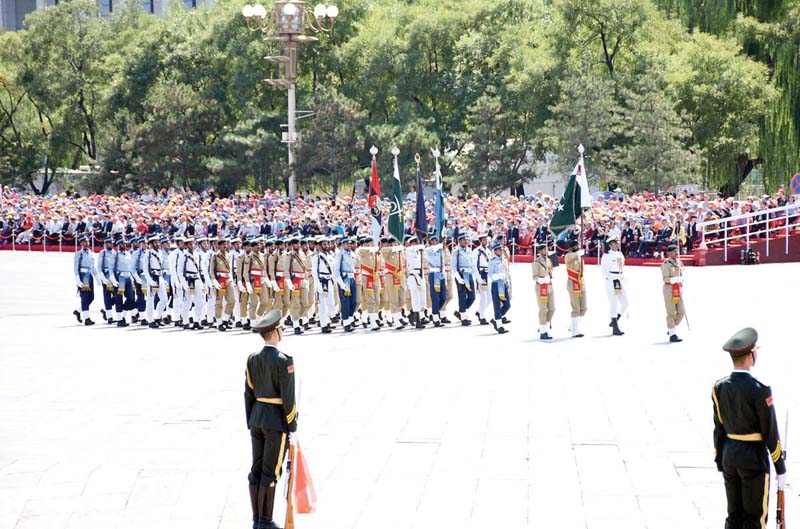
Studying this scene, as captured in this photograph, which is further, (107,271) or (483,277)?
(107,271)

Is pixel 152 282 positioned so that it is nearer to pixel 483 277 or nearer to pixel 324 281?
pixel 324 281

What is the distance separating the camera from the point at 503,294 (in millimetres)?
21719

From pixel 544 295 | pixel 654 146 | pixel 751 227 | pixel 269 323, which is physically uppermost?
pixel 654 146

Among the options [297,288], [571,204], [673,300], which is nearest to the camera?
[673,300]

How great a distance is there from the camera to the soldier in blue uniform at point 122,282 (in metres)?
25.4

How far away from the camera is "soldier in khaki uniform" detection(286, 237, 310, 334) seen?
23.2m

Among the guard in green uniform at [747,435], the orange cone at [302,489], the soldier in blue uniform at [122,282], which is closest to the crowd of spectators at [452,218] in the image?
the soldier in blue uniform at [122,282]

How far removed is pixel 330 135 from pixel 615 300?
1259 inches

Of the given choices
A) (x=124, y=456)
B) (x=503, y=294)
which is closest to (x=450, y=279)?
(x=503, y=294)

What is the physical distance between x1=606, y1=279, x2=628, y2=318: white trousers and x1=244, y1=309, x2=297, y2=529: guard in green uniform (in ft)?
40.8

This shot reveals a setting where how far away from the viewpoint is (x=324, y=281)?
76.2 feet

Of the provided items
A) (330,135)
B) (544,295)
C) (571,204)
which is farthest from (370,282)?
(330,135)

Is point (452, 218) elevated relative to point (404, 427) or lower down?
elevated

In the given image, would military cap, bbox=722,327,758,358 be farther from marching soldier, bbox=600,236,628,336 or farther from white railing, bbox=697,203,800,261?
white railing, bbox=697,203,800,261
